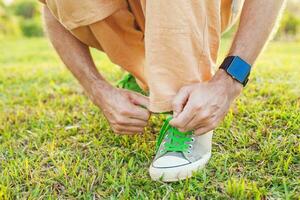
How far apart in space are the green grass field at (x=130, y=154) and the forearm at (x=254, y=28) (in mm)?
347

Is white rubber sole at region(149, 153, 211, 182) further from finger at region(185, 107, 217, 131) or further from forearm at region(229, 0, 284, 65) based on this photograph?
forearm at region(229, 0, 284, 65)

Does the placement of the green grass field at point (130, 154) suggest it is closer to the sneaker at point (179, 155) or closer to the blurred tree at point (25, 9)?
the sneaker at point (179, 155)

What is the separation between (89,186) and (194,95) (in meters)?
0.45

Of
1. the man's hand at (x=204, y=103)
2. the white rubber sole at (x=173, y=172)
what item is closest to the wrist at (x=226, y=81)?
the man's hand at (x=204, y=103)

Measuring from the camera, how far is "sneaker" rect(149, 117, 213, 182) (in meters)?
1.41

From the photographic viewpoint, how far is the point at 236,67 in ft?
4.52

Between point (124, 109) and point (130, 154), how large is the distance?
6.5 inches

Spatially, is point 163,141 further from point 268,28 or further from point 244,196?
point 268,28

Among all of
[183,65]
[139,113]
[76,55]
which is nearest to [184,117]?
[183,65]

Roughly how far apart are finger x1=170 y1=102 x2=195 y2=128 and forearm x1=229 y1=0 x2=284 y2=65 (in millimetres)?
241

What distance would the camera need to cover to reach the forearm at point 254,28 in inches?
55.0

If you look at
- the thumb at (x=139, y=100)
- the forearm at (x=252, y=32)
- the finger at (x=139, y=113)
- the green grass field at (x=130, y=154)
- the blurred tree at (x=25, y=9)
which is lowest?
the blurred tree at (x=25, y=9)

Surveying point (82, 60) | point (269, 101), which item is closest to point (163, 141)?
point (82, 60)

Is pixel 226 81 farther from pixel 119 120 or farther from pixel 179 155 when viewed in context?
pixel 119 120
